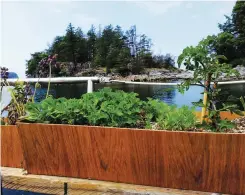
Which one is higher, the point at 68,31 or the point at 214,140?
the point at 68,31

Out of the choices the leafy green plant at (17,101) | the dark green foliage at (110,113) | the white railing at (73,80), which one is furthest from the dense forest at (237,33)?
the dark green foliage at (110,113)

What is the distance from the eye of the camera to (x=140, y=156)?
1002 mm

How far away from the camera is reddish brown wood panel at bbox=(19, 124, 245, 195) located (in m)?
0.93

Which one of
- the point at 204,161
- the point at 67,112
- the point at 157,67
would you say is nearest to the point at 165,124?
the point at 204,161

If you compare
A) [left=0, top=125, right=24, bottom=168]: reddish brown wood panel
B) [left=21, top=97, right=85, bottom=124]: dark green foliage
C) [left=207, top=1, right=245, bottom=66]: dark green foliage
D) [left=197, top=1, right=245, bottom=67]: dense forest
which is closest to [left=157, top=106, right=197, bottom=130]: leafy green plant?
[left=21, top=97, right=85, bottom=124]: dark green foliage

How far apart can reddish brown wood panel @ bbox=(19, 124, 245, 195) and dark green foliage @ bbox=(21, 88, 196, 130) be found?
0.07 m

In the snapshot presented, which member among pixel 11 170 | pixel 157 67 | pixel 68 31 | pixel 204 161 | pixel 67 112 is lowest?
pixel 11 170

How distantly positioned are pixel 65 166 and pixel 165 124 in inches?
15.3

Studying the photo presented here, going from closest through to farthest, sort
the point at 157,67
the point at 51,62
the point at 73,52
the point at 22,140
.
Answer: the point at 22,140, the point at 51,62, the point at 157,67, the point at 73,52

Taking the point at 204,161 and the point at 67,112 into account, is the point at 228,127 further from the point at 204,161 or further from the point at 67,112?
the point at 67,112

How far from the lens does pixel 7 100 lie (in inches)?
62.2

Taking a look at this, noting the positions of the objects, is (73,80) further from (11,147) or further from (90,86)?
(11,147)

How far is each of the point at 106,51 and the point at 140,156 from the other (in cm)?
3221

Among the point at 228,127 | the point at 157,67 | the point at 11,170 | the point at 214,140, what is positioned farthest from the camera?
the point at 157,67
